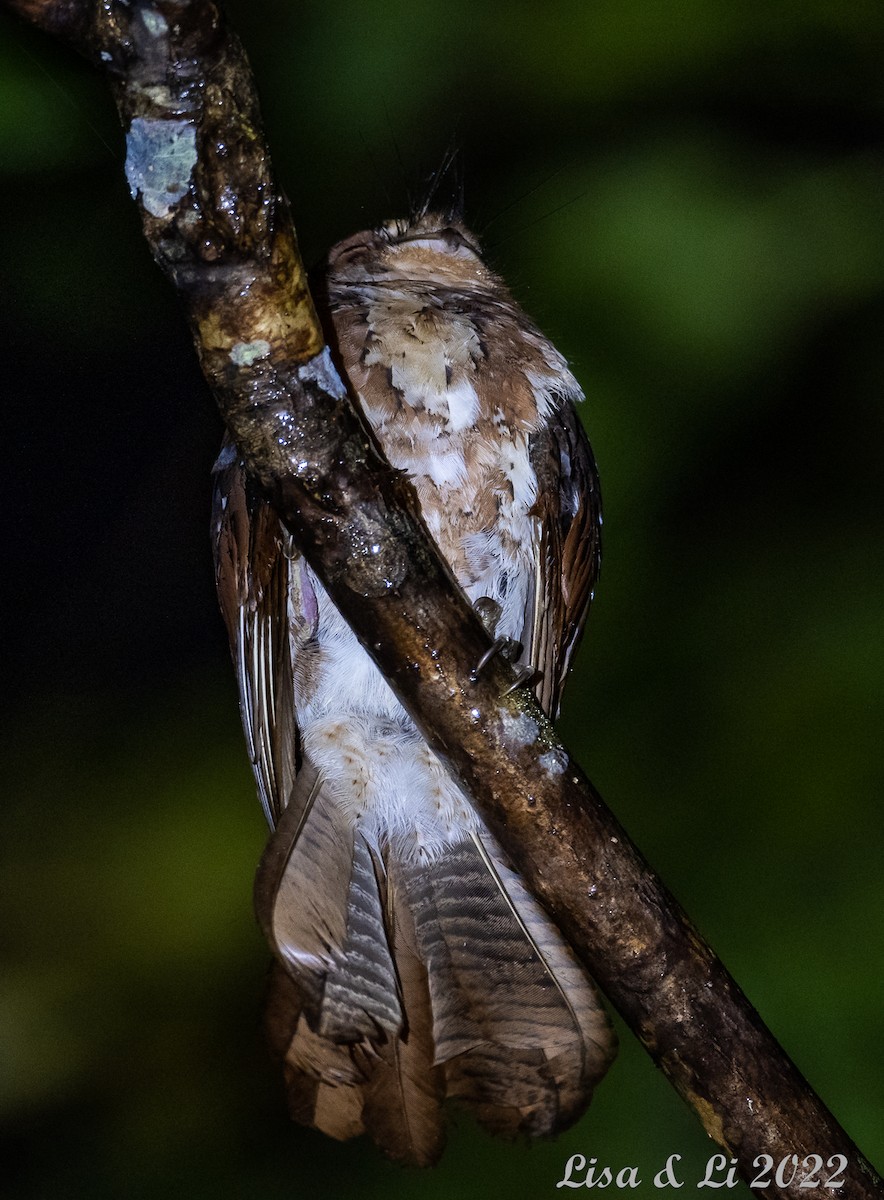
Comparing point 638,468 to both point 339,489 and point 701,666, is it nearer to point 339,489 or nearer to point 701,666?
point 701,666

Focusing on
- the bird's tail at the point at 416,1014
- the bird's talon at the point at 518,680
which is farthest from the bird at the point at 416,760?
the bird's talon at the point at 518,680

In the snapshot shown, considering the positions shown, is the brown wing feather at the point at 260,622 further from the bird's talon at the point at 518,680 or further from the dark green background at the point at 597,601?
the dark green background at the point at 597,601

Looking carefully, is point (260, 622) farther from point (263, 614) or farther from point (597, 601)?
point (597, 601)

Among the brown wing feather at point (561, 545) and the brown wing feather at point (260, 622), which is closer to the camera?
the brown wing feather at point (260, 622)

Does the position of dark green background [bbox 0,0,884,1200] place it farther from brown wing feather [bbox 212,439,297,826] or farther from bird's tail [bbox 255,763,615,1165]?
bird's tail [bbox 255,763,615,1165]

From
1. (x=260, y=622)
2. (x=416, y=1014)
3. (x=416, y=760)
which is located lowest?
(x=416, y=1014)

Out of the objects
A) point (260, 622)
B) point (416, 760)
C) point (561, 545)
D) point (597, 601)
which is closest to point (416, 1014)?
point (416, 760)

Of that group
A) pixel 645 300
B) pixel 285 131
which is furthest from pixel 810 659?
pixel 285 131
